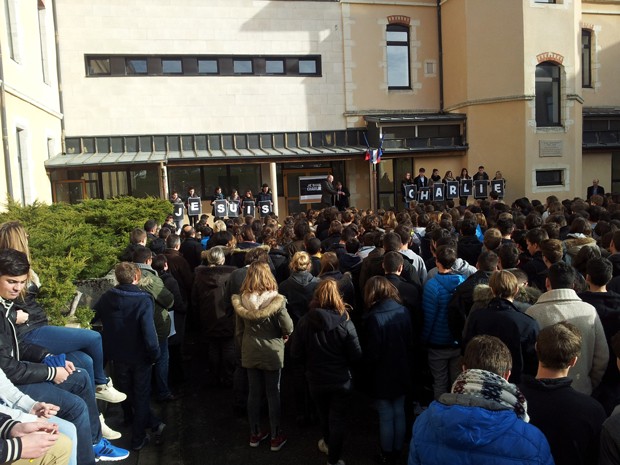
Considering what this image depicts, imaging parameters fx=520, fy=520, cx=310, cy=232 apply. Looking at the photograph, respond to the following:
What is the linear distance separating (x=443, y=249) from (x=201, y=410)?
3341mm

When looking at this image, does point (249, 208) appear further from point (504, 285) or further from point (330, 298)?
point (504, 285)

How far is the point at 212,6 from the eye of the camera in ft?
64.1

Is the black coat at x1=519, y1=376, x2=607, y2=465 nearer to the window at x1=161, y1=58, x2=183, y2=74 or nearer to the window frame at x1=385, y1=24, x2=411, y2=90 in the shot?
the window at x1=161, y1=58, x2=183, y2=74

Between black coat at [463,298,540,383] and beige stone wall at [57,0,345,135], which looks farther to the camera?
beige stone wall at [57,0,345,135]

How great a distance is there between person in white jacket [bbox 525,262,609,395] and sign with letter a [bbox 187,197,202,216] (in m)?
15.2

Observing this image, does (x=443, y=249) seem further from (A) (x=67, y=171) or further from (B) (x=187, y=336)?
(A) (x=67, y=171)

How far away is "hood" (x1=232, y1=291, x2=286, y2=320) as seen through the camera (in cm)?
491

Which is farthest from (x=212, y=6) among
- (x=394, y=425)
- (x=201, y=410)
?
(x=394, y=425)

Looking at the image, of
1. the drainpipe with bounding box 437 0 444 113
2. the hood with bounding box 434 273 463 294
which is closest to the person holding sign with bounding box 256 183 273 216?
the drainpipe with bounding box 437 0 444 113

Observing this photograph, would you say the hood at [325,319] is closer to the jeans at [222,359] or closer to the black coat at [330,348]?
the black coat at [330,348]

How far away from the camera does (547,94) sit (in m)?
20.1

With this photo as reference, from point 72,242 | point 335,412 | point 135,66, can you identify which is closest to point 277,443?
point 335,412

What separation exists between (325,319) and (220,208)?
14000 mm

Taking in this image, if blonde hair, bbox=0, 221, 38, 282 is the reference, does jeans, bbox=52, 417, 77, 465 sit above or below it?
below
